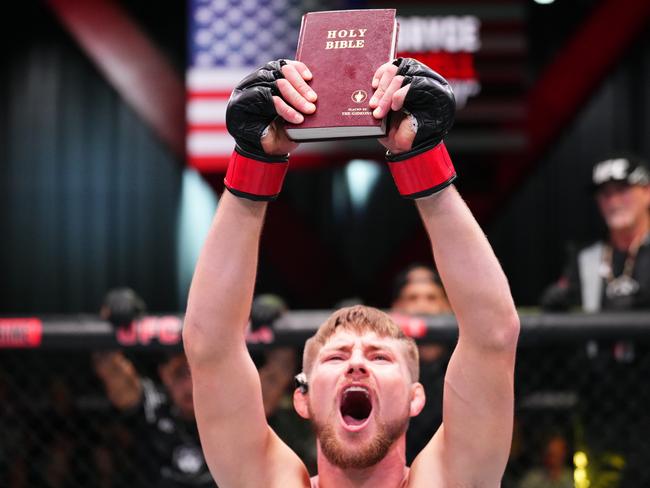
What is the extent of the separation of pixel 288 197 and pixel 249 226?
13.2ft

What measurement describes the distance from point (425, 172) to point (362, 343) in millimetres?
367

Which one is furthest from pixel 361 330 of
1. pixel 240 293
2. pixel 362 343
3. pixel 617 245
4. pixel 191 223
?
pixel 191 223

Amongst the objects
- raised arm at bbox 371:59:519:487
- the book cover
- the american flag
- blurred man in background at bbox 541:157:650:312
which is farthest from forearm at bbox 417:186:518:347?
the american flag

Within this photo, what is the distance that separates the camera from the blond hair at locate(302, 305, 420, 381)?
1.61 meters

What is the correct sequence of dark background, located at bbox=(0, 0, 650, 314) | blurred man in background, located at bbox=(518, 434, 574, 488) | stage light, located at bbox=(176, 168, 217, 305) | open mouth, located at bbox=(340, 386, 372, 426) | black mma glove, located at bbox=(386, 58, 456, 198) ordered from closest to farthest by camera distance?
black mma glove, located at bbox=(386, 58, 456, 198)
open mouth, located at bbox=(340, 386, 372, 426)
blurred man in background, located at bbox=(518, 434, 574, 488)
dark background, located at bbox=(0, 0, 650, 314)
stage light, located at bbox=(176, 168, 217, 305)

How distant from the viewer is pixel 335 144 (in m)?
4.54

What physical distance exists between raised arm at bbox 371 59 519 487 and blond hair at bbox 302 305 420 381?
0.52 ft

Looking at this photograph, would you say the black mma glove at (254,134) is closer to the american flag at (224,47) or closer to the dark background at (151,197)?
the american flag at (224,47)

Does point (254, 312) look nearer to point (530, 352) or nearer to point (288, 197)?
point (530, 352)

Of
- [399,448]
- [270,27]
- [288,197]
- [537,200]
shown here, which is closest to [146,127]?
[288,197]

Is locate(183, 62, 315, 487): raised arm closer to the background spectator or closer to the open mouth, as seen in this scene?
the open mouth

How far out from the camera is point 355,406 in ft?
5.17

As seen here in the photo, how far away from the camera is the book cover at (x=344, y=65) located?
1.29 metres

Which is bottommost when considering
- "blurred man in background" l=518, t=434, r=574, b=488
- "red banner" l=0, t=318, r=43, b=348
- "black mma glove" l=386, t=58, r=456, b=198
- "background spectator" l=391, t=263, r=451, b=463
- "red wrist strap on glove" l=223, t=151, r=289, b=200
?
"blurred man in background" l=518, t=434, r=574, b=488
